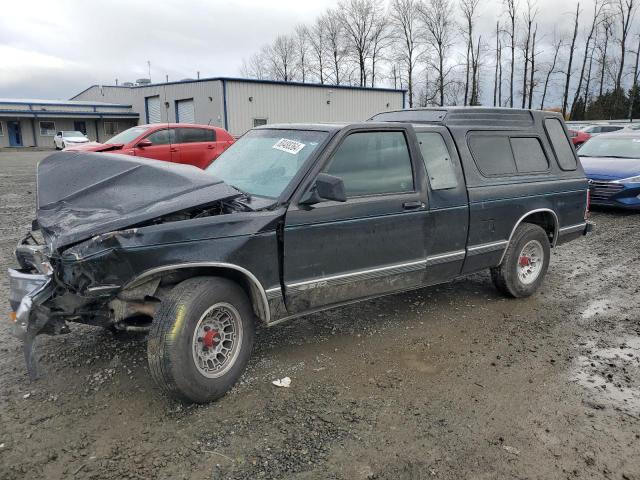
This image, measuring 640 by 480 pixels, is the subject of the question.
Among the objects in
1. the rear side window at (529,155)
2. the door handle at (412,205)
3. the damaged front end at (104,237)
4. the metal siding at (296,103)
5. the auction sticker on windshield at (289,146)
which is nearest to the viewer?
the damaged front end at (104,237)

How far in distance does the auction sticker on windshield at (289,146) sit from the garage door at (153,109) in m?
32.7

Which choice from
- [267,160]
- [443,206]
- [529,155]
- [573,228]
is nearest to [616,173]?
[573,228]

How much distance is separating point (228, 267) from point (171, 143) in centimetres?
977

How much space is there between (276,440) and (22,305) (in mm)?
1771

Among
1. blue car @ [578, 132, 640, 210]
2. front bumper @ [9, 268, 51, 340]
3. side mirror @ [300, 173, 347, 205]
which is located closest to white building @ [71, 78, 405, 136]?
blue car @ [578, 132, 640, 210]

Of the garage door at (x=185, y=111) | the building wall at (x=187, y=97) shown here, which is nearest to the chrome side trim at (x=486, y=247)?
the building wall at (x=187, y=97)

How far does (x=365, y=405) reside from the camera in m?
3.29

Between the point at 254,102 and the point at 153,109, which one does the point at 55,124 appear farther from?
the point at 254,102

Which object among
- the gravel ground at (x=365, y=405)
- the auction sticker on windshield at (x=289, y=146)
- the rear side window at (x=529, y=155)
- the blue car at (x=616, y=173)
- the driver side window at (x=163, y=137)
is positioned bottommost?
the gravel ground at (x=365, y=405)

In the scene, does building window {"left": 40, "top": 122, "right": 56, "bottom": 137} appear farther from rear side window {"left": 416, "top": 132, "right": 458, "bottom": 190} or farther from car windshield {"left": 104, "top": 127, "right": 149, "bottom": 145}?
rear side window {"left": 416, "top": 132, "right": 458, "bottom": 190}

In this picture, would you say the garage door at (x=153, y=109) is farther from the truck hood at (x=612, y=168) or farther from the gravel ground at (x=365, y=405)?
the gravel ground at (x=365, y=405)

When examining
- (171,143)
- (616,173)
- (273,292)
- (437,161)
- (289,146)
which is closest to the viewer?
(273,292)

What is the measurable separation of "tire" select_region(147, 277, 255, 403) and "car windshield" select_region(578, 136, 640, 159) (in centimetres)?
1067

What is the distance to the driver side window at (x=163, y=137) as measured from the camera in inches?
476
